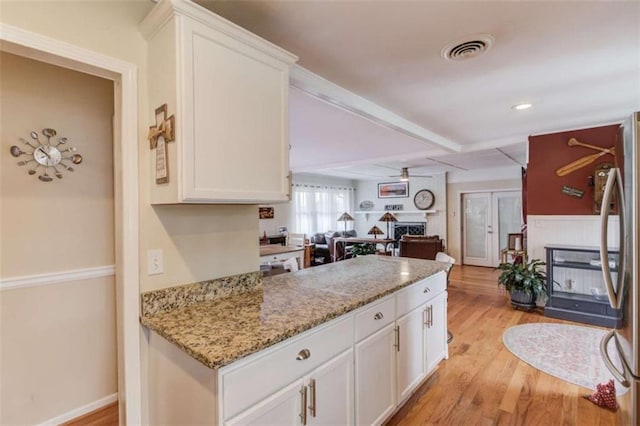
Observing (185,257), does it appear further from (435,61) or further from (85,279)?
(435,61)

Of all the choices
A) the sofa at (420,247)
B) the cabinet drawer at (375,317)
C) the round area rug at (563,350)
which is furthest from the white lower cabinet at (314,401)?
the sofa at (420,247)

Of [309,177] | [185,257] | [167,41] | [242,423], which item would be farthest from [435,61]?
[309,177]

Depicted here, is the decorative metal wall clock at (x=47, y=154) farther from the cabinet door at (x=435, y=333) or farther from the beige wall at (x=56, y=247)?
the cabinet door at (x=435, y=333)

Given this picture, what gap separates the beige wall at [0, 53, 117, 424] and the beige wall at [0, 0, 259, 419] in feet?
3.05

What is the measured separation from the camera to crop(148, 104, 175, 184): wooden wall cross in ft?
4.30

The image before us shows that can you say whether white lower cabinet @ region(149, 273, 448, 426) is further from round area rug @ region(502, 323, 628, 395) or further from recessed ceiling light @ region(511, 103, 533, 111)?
recessed ceiling light @ region(511, 103, 533, 111)

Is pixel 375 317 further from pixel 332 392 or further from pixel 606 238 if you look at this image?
pixel 606 238

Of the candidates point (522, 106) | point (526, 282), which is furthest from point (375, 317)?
point (526, 282)

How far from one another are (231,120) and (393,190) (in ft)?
27.4

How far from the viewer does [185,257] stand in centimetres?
160

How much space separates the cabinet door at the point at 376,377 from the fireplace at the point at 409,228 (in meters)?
7.05

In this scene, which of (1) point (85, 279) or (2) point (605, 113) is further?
(2) point (605, 113)

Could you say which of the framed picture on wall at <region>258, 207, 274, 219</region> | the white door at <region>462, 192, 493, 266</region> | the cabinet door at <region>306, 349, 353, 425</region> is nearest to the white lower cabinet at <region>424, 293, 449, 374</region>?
the cabinet door at <region>306, 349, 353, 425</region>

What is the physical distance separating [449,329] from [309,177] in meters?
5.82
